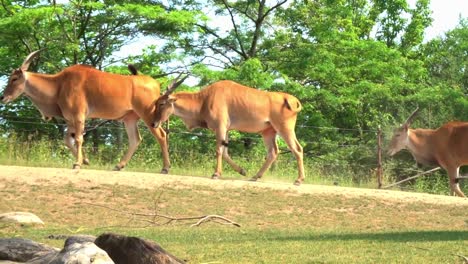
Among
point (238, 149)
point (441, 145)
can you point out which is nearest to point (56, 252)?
point (441, 145)

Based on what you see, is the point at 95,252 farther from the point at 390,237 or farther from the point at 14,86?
the point at 14,86

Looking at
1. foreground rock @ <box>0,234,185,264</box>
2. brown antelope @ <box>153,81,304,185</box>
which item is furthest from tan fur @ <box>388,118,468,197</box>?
foreground rock @ <box>0,234,185,264</box>

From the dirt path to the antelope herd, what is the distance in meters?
0.83

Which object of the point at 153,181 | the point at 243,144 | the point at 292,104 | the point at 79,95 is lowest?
the point at 153,181

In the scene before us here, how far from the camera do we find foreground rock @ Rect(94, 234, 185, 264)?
642 centimetres

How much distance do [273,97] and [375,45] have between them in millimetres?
12272

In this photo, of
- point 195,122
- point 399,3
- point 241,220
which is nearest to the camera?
point 241,220

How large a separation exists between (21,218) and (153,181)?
4332mm

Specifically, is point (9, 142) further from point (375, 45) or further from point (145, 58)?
point (375, 45)

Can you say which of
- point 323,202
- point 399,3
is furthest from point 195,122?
point 399,3

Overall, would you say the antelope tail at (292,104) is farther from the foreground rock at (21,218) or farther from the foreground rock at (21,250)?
the foreground rock at (21,250)

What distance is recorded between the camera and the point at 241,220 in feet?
46.7

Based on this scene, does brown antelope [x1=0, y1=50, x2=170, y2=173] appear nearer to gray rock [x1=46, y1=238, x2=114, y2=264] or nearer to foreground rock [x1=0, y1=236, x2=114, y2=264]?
foreground rock [x1=0, y1=236, x2=114, y2=264]

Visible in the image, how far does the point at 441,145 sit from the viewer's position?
20.6 m
